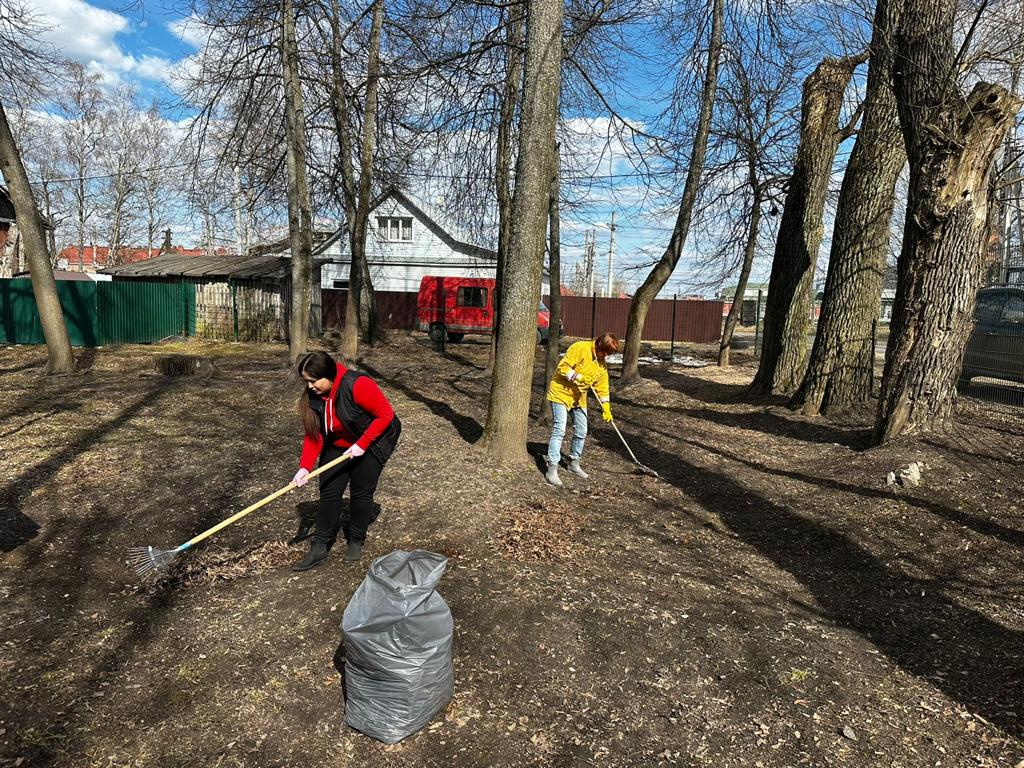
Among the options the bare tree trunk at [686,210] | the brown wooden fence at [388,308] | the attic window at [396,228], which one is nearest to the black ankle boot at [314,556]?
the bare tree trunk at [686,210]

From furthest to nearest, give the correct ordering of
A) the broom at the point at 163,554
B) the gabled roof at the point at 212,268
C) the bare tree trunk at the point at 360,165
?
the gabled roof at the point at 212,268, the bare tree trunk at the point at 360,165, the broom at the point at 163,554

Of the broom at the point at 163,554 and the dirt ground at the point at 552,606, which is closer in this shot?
the dirt ground at the point at 552,606

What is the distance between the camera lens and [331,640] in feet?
11.0

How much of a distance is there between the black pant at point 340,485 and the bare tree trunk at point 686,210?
27.2 feet

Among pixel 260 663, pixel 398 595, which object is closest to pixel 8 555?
pixel 260 663

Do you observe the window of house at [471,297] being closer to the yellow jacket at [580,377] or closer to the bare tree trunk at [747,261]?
the bare tree trunk at [747,261]

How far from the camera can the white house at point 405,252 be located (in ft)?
96.0

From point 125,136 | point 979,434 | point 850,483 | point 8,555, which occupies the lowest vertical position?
point 8,555

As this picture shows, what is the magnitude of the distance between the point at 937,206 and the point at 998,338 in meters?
6.62

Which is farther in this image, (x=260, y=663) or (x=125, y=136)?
(x=125, y=136)

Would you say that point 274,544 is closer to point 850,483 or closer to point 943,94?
point 850,483

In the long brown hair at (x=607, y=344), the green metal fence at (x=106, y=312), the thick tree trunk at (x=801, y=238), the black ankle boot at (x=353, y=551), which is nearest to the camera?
the black ankle boot at (x=353, y=551)

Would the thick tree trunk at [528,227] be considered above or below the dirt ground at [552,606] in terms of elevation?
above

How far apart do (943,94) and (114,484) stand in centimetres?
829
